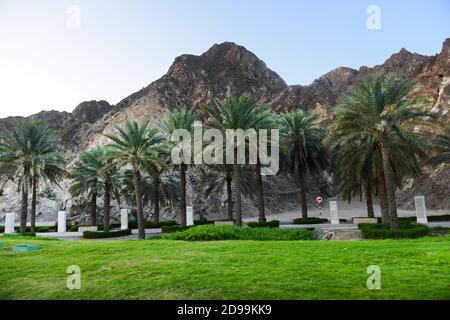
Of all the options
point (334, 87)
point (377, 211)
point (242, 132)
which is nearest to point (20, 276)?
point (242, 132)

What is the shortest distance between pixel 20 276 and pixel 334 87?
12301 centimetres

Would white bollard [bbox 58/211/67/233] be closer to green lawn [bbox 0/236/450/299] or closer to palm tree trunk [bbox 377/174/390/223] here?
green lawn [bbox 0/236/450/299]

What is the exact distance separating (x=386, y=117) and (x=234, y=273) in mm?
17113

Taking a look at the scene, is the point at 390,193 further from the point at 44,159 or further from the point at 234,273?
the point at 44,159

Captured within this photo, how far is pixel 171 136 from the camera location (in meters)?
33.7

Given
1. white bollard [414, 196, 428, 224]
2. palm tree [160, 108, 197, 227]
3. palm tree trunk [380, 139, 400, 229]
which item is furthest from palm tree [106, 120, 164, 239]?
white bollard [414, 196, 428, 224]

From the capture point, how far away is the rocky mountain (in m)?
90.1

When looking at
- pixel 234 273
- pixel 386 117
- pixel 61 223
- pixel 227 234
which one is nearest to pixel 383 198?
pixel 386 117

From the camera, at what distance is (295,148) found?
38.7 metres

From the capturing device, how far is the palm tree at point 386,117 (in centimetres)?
2322

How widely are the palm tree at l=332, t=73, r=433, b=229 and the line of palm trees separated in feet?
0.18

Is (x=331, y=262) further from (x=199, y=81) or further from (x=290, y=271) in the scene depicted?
(x=199, y=81)
